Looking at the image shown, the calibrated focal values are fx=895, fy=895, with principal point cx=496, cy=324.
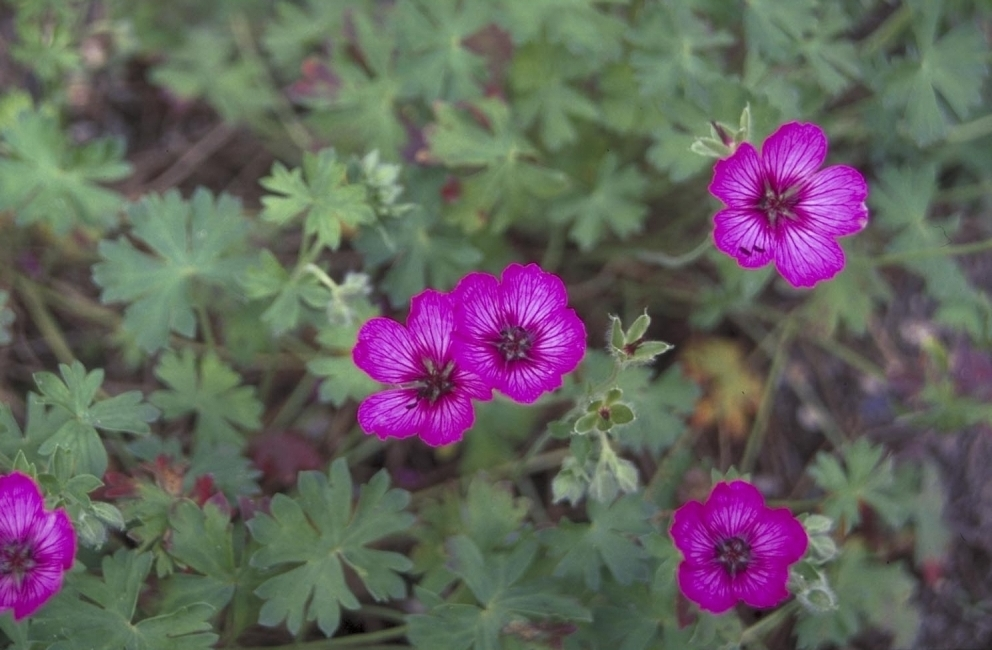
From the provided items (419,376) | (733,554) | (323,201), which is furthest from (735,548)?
(323,201)

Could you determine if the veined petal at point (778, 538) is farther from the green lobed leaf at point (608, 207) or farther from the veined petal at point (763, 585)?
the green lobed leaf at point (608, 207)

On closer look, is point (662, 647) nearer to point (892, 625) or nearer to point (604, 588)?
point (604, 588)

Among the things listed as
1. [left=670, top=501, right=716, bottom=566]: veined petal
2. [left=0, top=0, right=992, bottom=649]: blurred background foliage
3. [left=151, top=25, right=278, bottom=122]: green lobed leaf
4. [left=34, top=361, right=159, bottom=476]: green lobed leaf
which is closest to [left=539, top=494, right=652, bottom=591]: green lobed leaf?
[left=0, top=0, right=992, bottom=649]: blurred background foliage

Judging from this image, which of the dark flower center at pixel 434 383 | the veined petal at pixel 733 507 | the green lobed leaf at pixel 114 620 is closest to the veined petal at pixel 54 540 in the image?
the green lobed leaf at pixel 114 620

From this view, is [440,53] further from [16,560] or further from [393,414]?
[16,560]

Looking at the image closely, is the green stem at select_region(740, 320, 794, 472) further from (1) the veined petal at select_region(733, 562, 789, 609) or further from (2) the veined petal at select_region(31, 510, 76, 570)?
(2) the veined petal at select_region(31, 510, 76, 570)
